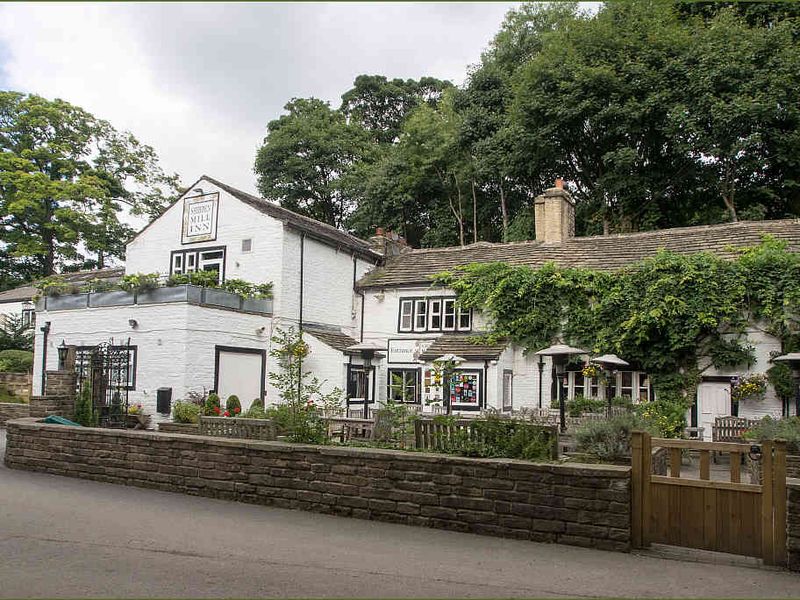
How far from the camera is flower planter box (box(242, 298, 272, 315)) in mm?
21717

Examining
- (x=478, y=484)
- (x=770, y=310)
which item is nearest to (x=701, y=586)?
(x=478, y=484)

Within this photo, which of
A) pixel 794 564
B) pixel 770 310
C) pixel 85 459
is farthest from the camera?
pixel 770 310

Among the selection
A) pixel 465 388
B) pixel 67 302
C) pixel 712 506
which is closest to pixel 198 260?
pixel 67 302

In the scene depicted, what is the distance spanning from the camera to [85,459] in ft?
34.2

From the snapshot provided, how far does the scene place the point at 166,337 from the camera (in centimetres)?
1969

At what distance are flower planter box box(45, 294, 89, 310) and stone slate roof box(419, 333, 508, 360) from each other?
1094 cm

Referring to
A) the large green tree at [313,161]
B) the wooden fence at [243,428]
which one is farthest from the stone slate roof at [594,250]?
Result: the large green tree at [313,161]

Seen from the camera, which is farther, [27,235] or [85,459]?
[27,235]

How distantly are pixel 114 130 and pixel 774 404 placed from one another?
3786cm

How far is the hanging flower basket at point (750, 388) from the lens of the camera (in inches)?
719

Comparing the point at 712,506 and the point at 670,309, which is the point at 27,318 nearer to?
the point at 670,309

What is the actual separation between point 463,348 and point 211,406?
826 cm

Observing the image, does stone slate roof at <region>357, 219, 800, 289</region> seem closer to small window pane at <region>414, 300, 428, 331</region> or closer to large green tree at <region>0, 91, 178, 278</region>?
small window pane at <region>414, 300, 428, 331</region>

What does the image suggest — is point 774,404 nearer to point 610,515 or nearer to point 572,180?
point 610,515
